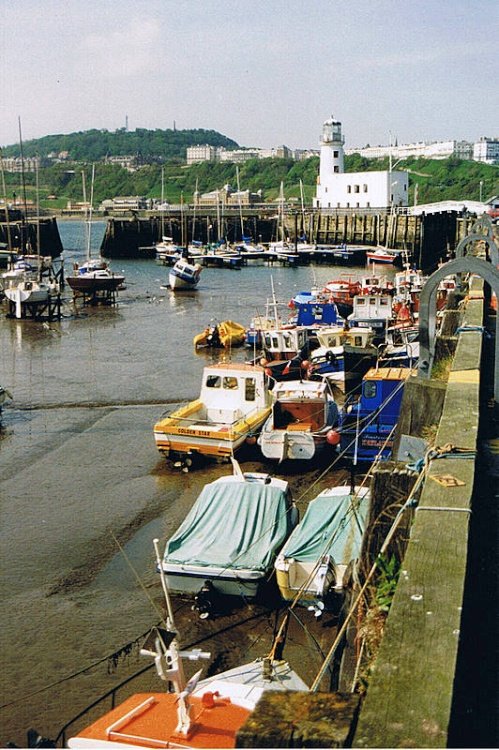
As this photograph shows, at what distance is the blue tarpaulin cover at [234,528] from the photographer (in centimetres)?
1421

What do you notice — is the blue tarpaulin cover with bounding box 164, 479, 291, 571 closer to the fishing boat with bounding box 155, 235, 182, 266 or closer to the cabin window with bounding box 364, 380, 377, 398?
the cabin window with bounding box 364, 380, 377, 398

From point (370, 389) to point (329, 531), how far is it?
7874mm

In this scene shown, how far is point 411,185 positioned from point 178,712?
15871 centimetres

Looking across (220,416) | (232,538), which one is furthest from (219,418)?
(232,538)

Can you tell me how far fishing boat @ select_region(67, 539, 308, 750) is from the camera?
8.23 m

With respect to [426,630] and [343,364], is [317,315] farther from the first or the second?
[426,630]

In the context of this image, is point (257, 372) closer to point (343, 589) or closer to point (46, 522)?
point (46, 522)

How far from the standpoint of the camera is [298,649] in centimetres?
1251

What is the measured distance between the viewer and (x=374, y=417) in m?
19.8

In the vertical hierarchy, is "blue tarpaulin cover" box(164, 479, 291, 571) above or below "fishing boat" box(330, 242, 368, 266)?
below

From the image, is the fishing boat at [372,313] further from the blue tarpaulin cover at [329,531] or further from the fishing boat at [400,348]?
the blue tarpaulin cover at [329,531]

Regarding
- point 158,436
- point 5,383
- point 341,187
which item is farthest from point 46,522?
point 341,187

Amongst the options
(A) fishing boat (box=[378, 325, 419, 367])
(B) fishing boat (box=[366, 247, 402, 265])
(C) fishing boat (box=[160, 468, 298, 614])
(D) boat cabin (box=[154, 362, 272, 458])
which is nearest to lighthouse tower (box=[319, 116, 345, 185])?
(B) fishing boat (box=[366, 247, 402, 265])

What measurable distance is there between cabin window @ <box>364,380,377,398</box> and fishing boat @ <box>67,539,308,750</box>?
12589 mm
